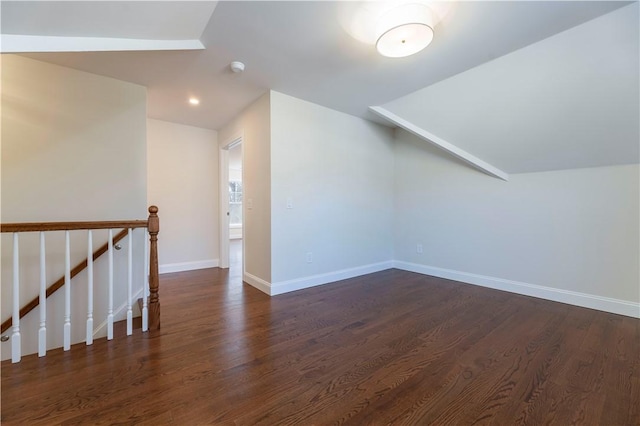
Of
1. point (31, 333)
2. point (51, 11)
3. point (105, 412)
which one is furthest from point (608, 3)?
point (31, 333)

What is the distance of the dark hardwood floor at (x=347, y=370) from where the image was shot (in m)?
1.30

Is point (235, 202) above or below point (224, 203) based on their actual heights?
above

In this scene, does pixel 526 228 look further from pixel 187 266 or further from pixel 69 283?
pixel 187 266

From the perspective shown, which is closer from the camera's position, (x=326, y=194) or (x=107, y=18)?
(x=107, y=18)

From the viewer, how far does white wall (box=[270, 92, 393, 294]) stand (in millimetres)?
3146

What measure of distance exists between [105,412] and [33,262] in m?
1.77

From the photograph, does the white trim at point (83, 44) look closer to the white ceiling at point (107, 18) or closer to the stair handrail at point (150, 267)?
the white ceiling at point (107, 18)

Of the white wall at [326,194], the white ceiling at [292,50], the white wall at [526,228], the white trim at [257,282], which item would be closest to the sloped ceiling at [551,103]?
the white ceiling at [292,50]

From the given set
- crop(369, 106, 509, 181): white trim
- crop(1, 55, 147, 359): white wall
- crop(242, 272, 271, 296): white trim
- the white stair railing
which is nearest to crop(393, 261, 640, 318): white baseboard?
crop(369, 106, 509, 181): white trim

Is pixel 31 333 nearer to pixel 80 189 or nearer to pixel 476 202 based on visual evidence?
pixel 80 189

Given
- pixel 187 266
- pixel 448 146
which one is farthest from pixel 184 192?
pixel 448 146

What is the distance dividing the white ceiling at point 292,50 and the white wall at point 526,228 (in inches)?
17.0

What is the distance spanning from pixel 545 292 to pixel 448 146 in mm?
2010

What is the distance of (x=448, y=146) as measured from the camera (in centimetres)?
335
